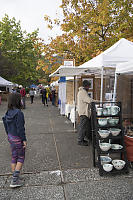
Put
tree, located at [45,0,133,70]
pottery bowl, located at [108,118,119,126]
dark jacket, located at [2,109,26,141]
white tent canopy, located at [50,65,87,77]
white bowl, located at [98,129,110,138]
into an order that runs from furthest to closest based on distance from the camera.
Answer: tree, located at [45,0,133,70], white tent canopy, located at [50,65,87,77], pottery bowl, located at [108,118,119,126], white bowl, located at [98,129,110,138], dark jacket, located at [2,109,26,141]

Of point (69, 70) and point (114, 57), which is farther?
point (69, 70)

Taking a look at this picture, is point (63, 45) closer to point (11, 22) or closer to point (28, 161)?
point (28, 161)

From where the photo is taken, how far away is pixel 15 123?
10.2 ft

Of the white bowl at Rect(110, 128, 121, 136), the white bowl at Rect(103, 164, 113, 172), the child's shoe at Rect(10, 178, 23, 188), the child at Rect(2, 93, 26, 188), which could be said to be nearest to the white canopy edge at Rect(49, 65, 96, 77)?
the white bowl at Rect(110, 128, 121, 136)

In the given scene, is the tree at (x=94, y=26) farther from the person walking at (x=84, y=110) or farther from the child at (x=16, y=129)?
the child at (x=16, y=129)

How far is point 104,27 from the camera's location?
10.8m

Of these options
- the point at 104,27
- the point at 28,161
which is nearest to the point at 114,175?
the point at 28,161

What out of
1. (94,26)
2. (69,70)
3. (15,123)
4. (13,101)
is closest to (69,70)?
(69,70)

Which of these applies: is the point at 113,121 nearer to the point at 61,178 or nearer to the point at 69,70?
the point at 61,178

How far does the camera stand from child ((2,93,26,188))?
3.06 m

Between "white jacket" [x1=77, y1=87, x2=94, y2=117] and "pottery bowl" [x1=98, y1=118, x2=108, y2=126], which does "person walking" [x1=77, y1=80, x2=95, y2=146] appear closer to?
"white jacket" [x1=77, y1=87, x2=94, y2=117]

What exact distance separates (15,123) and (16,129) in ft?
0.36

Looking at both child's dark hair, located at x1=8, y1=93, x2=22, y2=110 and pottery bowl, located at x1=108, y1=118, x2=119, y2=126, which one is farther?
pottery bowl, located at x1=108, y1=118, x2=119, y2=126

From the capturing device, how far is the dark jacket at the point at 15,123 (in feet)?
9.98
